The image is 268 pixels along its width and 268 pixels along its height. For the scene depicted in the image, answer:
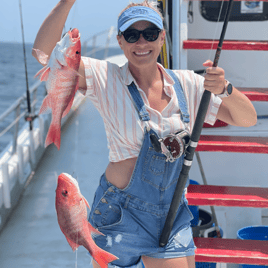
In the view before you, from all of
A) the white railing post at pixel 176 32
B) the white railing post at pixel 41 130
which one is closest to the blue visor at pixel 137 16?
the white railing post at pixel 176 32

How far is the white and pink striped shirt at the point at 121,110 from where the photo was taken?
2084mm

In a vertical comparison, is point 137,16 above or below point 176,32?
above

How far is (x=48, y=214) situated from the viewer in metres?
4.96

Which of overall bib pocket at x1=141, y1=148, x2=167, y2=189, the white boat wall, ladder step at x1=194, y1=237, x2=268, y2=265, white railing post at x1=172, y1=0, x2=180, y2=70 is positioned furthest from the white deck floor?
ladder step at x1=194, y1=237, x2=268, y2=265

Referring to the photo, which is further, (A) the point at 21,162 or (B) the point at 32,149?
(B) the point at 32,149

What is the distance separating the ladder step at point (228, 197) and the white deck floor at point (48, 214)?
0.96 m

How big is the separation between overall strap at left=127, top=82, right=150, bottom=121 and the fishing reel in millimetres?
104

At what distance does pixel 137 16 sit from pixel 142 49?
0.15m

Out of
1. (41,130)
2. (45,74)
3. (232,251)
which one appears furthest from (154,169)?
(41,130)

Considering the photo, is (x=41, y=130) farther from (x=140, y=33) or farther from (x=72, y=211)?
(x=72, y=211)

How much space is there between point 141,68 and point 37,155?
484 centimetres

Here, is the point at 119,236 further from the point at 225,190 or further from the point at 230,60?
the point at 230,60

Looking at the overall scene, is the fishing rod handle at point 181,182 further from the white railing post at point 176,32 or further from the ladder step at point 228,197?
the white railing post at point 176,32

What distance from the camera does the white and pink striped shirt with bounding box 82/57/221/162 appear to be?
208 centimetres
